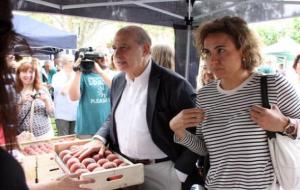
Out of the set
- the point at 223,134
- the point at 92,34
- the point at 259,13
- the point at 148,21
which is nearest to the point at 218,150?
the point at 223,134

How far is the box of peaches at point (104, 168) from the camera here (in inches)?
67.4

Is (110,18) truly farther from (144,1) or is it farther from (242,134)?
(242,134)

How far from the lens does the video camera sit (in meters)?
3.42

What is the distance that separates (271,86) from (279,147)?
10.3 inches

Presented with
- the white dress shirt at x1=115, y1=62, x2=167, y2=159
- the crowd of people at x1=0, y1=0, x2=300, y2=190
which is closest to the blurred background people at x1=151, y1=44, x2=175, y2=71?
the crowd of people at x1=0, y1=0, x2=300, y2=190

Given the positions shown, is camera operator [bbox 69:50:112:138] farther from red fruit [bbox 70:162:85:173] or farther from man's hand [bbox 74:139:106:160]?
red fruit [bbox 70:162:85:173]

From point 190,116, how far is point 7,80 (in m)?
0.98

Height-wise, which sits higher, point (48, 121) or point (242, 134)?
point (242, 134)

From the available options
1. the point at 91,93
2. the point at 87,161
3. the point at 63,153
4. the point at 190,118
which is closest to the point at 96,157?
the point at 87,161

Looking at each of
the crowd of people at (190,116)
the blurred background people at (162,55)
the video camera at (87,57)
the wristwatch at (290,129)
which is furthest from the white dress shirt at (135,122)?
the video camera at (87,57)

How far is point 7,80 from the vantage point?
736 millimetres

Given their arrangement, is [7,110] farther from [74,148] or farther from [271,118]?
[74,148]

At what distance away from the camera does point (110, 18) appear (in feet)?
10.6

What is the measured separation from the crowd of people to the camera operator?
122cm
